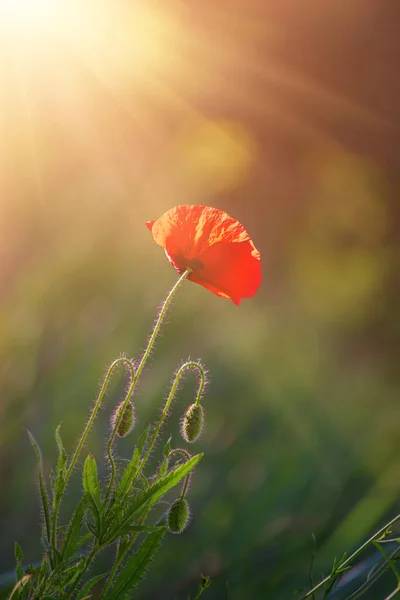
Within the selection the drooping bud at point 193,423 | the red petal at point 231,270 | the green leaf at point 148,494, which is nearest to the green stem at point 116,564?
the green leaf at point 148,494

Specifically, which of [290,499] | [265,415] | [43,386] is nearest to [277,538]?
[290,499]

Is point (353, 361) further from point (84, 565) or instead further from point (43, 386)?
point (84, 565)

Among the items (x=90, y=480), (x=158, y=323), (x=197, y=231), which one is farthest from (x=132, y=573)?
(x=197, y=231)

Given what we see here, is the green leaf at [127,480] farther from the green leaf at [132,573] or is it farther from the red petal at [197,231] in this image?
the red petal at [197,231]

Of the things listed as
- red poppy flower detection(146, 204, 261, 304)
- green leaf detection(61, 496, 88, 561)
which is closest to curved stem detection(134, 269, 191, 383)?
red poppy flower detection(146, 204, 261, 304)

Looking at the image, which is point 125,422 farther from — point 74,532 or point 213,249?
point 213,249

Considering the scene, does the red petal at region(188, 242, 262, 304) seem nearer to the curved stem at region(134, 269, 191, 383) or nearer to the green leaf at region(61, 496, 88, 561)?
the curved stem at region(134, 269, 191, 383)

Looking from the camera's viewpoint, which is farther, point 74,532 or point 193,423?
point 193,423
